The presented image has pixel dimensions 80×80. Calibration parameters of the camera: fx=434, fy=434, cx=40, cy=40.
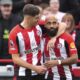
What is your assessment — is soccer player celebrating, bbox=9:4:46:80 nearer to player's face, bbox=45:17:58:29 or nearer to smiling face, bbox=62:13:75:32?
player's face, bbox=45:17:58:29

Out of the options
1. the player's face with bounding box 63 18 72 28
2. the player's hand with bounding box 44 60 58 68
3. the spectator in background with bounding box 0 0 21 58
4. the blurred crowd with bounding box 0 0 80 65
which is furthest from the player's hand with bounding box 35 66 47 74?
the player's face with bounding box 63 18 72 28

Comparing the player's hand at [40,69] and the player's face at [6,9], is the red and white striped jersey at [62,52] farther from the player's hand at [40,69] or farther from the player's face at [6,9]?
the player's face at [6,9]

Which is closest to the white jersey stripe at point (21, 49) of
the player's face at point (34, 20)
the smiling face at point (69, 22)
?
the player's face at point (34, 20)

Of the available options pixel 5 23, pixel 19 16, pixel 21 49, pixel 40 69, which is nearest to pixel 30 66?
pixel 40 69

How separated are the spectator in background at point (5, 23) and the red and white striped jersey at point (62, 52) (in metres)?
1.69

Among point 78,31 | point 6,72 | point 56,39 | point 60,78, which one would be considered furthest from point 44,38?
point 78,31

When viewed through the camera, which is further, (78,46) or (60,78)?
(78,46)

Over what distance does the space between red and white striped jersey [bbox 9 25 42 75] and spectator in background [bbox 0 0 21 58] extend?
1.74 m

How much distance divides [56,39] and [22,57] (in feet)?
1.81

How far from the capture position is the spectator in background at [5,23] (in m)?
7.83

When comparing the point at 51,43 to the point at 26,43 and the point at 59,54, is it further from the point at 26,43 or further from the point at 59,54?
the point at 26,43

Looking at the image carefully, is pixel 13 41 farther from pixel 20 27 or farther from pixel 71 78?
pixel 71 78

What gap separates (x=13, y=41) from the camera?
599cm

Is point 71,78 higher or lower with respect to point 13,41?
lower
